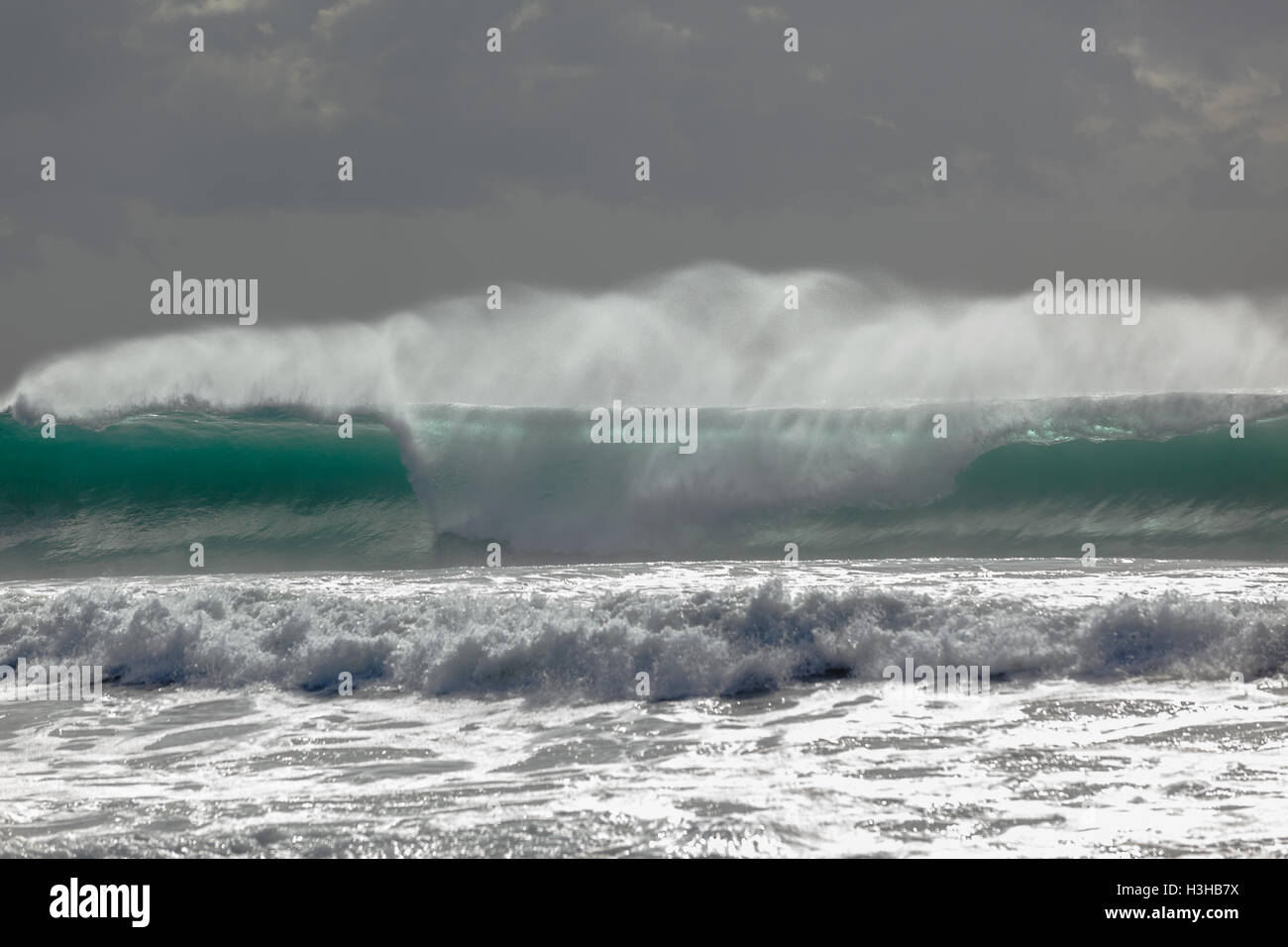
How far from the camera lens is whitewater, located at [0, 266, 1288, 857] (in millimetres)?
5191

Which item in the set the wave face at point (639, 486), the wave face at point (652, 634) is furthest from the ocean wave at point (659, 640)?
the wave face at point (639, 486)

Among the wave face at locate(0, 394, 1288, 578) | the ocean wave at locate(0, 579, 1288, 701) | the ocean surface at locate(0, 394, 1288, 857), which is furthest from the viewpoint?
the wave face at locate(0, 394, 1288, 578)

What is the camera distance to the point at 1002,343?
19781mm

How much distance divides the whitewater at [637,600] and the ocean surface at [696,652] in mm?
35

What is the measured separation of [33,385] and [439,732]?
48.5 ft

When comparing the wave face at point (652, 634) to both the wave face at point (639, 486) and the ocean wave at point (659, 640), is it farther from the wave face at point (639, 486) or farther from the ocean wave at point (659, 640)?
the wave face at point (639, 486)

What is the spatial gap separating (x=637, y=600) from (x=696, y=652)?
0.96m

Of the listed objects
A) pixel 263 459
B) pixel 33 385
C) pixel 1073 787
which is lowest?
pixel 1073 787

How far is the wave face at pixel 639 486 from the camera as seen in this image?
14.3m

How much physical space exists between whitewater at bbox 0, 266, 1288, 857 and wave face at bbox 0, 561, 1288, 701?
0.11 ft

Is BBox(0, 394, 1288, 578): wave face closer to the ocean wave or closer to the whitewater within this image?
the whitewater

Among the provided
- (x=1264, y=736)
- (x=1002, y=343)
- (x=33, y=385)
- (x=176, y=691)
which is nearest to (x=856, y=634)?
(x=1264, y=736)

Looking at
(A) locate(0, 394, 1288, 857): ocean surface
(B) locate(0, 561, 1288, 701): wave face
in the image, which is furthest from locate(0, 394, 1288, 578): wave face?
(B) locate(0, 561, 1288, 701): wave face

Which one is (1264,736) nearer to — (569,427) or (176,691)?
(176,691)
